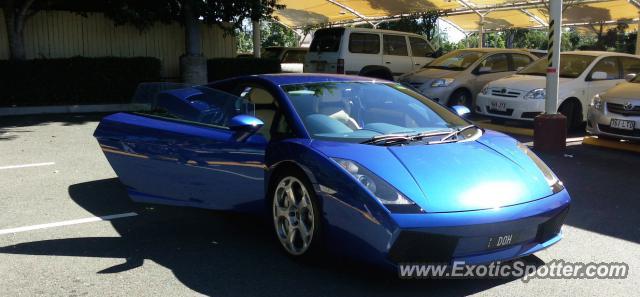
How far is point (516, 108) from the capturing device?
976cm

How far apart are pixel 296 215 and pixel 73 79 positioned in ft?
37.1

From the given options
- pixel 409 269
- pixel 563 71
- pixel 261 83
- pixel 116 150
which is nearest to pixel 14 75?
pixel 116 150

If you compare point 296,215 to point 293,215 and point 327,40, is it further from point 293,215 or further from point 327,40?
point 327,40

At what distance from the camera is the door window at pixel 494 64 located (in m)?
12.2

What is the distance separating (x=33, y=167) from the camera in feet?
23.1

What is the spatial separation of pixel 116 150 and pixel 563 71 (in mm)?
8216

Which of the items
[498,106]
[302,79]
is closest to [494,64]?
[498,106]

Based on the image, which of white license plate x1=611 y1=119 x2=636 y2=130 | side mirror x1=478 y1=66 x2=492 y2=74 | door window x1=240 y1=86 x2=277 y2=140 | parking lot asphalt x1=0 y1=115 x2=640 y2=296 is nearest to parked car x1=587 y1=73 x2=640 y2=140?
white license plate x1=611 y1=119 x2=636 y2=130

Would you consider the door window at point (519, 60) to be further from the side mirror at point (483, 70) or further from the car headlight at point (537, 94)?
the car headlight at point (537, 94)

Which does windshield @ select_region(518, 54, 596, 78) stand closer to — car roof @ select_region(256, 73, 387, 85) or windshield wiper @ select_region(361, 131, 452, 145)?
car roof @ select_region(256, 73, 387, 85)

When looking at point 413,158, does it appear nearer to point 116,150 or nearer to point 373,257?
point 373,257

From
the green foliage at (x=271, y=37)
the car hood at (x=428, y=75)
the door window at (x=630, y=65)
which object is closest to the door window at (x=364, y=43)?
the car hood at (x=428, y=75)

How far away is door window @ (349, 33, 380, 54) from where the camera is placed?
13.3 metres

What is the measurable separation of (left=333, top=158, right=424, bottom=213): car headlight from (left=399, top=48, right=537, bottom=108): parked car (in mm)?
8003
